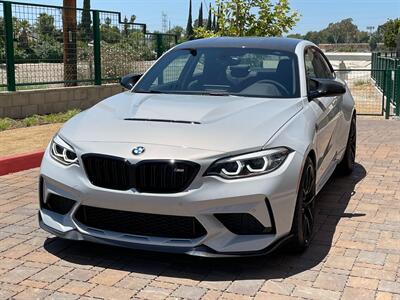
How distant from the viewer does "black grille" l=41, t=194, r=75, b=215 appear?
4.00 m

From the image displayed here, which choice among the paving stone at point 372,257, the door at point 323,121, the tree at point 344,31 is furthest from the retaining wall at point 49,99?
the tree at point 344,31

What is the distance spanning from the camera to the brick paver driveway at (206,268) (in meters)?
3.63

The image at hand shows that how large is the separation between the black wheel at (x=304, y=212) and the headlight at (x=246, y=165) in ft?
1.32

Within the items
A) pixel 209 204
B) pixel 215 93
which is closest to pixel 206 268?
pixel 209 204

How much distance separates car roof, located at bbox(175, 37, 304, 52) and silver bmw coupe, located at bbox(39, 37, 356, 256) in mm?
822

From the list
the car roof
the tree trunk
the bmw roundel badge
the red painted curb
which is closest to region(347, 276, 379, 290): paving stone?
the bmw roundel badge

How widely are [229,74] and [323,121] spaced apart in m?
0.96

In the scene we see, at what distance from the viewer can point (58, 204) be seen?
162 inches

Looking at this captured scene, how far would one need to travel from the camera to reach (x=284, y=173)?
3.77 m

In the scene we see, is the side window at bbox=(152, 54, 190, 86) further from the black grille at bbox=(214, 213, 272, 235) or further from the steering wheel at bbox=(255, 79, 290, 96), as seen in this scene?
the black grille at bbox=(214, 213, 272, 235)

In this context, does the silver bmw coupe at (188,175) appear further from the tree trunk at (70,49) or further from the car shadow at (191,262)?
the tree trunk at (70,49)

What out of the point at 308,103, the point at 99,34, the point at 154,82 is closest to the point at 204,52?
the point at 154,82

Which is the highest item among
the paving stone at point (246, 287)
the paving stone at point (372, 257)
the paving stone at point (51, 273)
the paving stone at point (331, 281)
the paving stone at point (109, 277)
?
the paving stone at point (51, 273)

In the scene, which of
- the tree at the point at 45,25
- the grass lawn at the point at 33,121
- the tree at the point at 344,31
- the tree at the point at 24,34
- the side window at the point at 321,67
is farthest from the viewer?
the tree at the point at 344,31
